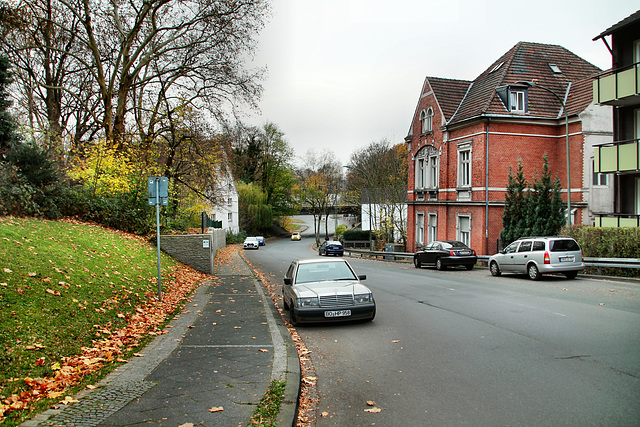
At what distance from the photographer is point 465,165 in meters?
31.9

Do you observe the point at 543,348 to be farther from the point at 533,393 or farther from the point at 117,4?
the point at 117,4

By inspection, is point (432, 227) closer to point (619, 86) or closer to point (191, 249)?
point (619, 86)

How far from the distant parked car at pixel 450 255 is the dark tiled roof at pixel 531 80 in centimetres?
919

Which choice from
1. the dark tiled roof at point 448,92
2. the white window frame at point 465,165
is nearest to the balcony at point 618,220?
the white window frame at point 465,165

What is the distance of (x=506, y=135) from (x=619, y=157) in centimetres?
888

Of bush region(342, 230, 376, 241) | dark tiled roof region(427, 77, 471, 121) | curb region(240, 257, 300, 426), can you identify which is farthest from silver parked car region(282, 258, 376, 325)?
bush region(342, 230, 376, 241)

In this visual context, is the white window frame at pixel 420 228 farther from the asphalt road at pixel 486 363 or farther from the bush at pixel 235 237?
the bush at pixel 235 237

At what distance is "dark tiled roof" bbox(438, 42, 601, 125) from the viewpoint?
29.8 m

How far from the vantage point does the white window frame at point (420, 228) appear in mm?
37688

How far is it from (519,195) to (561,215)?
8.62 ft

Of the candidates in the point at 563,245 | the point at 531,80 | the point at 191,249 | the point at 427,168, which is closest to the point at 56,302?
the point at 191,249

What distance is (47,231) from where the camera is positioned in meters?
14.0

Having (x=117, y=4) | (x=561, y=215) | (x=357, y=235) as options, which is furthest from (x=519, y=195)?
(x=357, y=235)

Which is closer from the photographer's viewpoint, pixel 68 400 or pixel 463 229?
pixel 68 400
